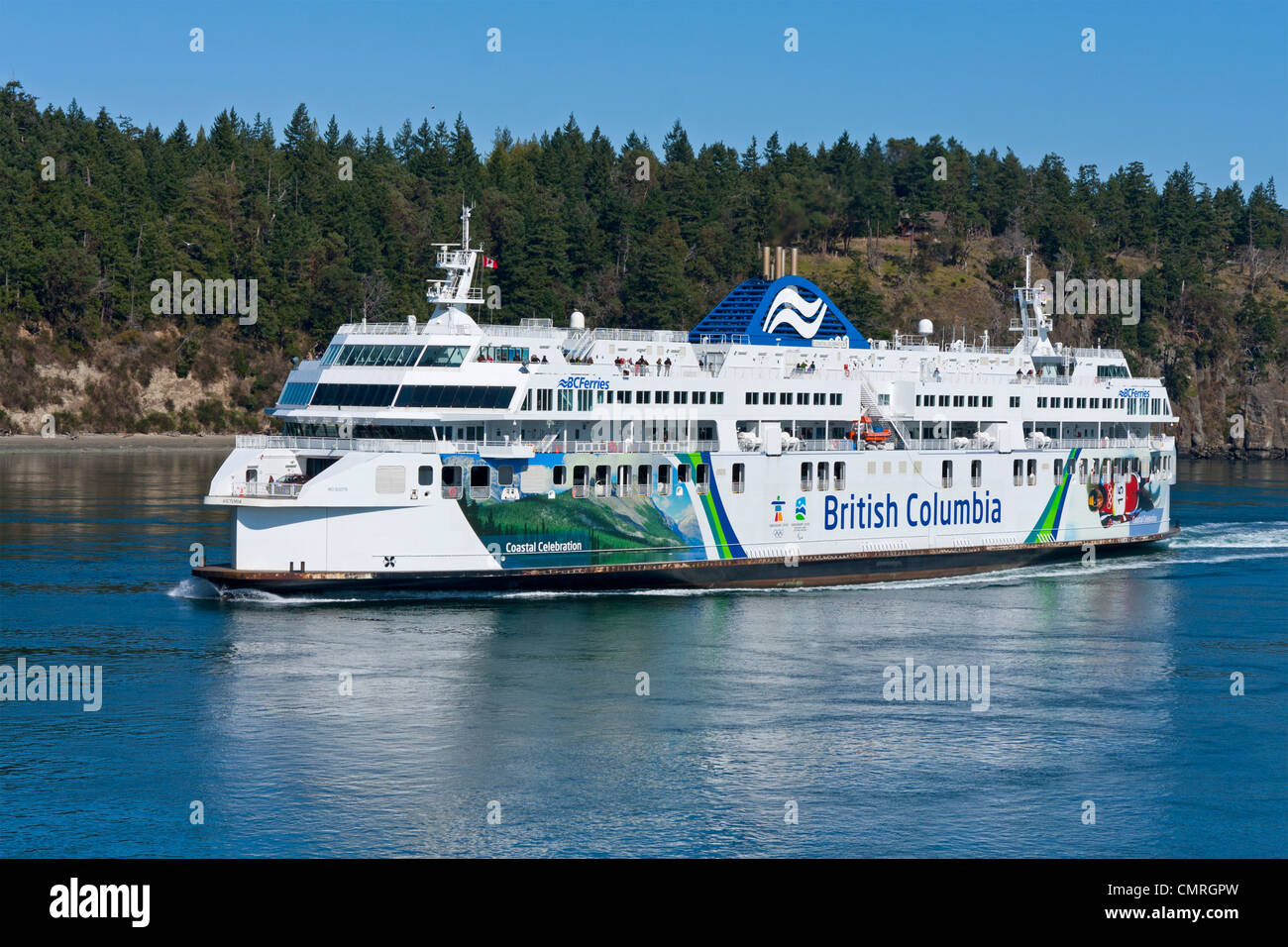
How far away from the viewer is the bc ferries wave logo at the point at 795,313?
55406 mm

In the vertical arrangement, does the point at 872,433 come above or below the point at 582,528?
above

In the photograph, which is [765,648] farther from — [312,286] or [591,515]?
[312,286]

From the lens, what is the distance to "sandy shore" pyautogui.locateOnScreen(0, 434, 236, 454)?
119m

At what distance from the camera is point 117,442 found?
124m

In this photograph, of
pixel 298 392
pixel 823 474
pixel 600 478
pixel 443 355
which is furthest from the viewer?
pixel 823 474

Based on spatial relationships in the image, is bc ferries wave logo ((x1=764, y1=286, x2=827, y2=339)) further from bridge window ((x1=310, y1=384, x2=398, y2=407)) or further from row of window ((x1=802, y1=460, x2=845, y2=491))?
bridge window ((x1=310, y1=384, x2=398, y2=407))

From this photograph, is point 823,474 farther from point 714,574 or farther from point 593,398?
point 593,398

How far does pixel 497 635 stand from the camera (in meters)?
41.7

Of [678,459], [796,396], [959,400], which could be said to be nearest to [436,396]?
[678,459]

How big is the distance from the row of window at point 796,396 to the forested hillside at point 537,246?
58050 millimetres

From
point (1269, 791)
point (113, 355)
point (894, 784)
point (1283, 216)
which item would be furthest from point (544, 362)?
point (1283, 216)

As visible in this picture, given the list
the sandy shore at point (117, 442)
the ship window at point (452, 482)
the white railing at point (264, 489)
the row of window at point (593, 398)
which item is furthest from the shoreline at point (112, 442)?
the ship window at point (452, 482)

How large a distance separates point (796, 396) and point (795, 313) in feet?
13.2
